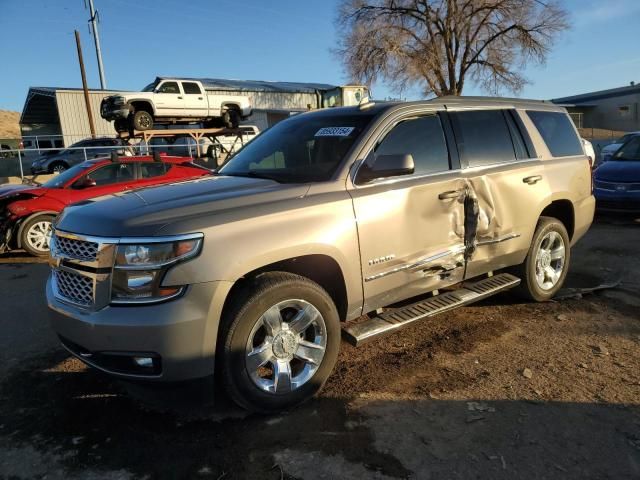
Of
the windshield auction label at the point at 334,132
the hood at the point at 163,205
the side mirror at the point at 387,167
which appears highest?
the windshield auction label at the point at 334,132

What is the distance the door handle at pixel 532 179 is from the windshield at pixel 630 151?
6.62m

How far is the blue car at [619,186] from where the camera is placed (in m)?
8.66

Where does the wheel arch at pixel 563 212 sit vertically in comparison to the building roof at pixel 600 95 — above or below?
below

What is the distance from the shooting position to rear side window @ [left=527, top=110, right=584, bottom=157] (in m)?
4.89

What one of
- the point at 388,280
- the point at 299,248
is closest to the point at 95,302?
the point at 299,248

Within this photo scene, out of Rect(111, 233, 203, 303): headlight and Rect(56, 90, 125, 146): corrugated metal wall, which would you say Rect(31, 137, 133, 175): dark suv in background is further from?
Rect(111, 233, 203, 303): headlight

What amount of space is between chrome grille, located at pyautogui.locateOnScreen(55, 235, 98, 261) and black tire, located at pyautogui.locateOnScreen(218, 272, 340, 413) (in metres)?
0.82

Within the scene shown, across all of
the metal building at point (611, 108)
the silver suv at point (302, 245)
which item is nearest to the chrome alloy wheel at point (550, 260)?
the silver suv at point (302, 245)

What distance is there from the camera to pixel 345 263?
3172mm

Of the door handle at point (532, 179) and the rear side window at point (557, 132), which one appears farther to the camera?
the rear side window at point (557, 132)

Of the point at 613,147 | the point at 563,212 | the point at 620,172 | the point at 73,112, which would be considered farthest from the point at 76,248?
the point at 73,112

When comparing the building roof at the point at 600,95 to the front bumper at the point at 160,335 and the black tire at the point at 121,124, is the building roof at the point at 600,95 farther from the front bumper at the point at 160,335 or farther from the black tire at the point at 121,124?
the front bumper at the point at 160,335

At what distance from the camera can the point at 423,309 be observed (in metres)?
3.74

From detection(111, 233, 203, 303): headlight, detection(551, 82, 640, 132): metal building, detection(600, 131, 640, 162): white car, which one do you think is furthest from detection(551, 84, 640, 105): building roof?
detection(111, 233, 203, 303): headlight
